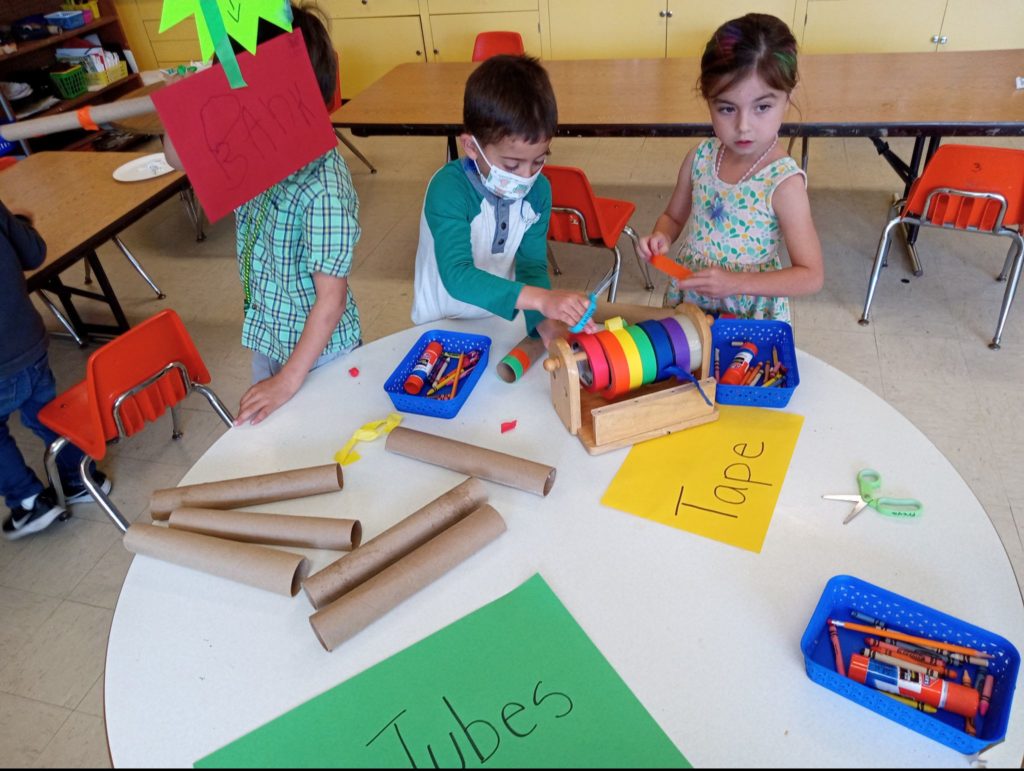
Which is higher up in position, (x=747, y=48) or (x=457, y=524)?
(x=747, y=48)

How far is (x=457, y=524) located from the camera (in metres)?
0.96

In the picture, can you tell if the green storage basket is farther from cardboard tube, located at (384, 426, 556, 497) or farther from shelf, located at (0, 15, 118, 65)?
cardboard tube, located at (384, 426, 556, 497)

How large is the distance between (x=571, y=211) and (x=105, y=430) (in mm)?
1502

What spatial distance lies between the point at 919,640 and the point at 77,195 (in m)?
2.80

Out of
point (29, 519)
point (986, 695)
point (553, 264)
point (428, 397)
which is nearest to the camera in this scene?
point (986, 695)

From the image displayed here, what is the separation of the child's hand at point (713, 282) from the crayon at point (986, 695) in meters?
0.74

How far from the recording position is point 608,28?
4258 millimetres

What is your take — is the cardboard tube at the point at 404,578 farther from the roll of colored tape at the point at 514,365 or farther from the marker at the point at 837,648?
the marker at the point at 837,648

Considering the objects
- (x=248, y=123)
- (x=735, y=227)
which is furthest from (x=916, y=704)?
(x=248, y=123)

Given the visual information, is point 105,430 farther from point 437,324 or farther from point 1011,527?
point 1011,527

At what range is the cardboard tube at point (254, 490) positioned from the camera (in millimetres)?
1052

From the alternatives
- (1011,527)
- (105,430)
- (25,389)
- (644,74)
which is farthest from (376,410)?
(644,74)

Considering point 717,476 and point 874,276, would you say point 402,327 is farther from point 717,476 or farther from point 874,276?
point 717,476

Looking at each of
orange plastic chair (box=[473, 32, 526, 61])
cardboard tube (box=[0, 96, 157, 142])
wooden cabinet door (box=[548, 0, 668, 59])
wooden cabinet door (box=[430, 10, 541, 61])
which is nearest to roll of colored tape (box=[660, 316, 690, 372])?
cardboard tube (box=[0, 96, 157, 142])
